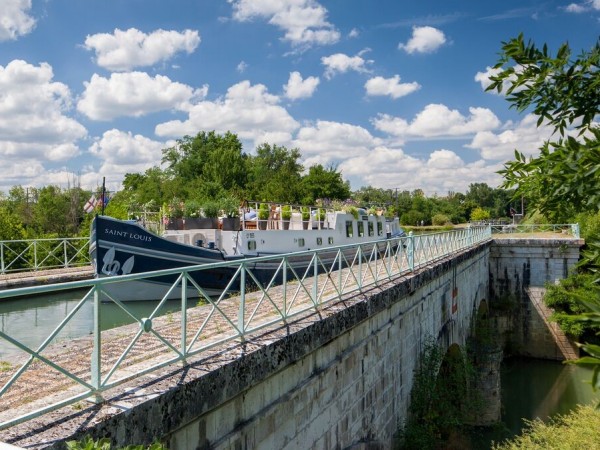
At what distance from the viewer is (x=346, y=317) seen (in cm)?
720

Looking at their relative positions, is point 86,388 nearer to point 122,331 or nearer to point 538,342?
point 122,331

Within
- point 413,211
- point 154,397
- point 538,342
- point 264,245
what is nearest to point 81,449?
point 154,397

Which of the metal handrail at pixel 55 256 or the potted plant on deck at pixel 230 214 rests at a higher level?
the potted plant on deck at pixel 230 214

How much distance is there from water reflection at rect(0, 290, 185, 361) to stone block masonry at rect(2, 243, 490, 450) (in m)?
1.97

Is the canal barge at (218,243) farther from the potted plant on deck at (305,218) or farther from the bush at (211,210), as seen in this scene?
the bush at (211,210)

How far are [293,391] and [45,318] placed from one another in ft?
14.7

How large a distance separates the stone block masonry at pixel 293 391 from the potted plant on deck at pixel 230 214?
6.38 meters

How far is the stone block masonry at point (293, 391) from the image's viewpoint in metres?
3.65

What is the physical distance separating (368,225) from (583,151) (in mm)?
16327

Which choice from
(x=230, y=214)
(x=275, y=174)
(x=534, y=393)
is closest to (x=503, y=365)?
A: (x=534, y=393)

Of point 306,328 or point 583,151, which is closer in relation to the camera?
point 583,151

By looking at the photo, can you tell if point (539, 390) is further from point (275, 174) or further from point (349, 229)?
point (275, 174)

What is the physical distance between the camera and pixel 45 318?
318 inches

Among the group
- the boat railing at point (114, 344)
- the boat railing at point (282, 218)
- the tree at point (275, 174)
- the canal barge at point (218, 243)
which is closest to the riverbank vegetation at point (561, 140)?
the boat railing at point (114, 344)
